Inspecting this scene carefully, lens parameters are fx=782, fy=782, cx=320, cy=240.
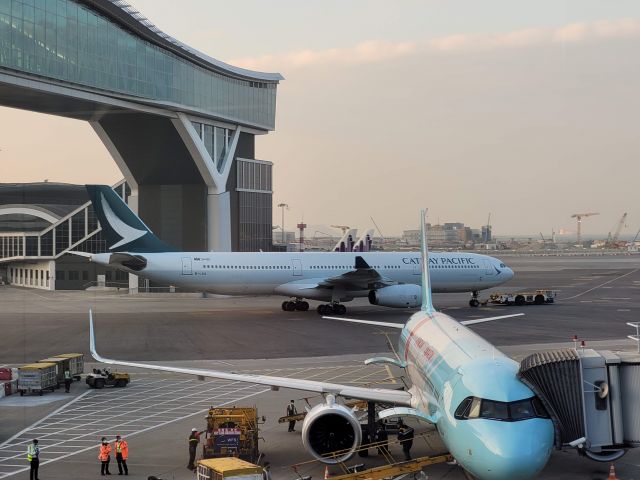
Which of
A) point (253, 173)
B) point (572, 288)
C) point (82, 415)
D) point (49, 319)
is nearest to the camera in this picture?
point (82, 415)

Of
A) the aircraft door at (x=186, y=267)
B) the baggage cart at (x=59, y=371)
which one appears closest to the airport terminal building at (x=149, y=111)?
the aircraft door at (x=186, y=267)

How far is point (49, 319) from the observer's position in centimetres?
5984

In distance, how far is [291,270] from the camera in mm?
62688

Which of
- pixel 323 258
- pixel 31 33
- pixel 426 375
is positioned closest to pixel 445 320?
pixel 426 375

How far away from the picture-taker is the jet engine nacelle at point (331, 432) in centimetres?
2072

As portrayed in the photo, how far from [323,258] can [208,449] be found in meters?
42.4

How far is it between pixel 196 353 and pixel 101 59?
41217 mm

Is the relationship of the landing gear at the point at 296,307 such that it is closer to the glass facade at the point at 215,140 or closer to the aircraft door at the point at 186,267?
the aircraft door at the point at 186,267

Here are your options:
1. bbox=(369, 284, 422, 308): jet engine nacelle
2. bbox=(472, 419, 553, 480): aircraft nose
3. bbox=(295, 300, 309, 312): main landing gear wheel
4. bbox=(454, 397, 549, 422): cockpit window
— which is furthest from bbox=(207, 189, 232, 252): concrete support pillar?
bbox=(472, 419, 553, 480): aircraft nose

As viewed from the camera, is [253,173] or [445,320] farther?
[253,173]

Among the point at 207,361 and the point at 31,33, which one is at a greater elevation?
the point at 31,33

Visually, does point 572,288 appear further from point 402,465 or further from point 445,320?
point 402,465

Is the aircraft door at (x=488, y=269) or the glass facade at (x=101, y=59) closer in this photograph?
the glass facade at (x=101, y=59)

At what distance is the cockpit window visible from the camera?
53.9 ft
